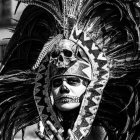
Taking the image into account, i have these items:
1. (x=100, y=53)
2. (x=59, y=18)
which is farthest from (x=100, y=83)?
(x=59, y=18)

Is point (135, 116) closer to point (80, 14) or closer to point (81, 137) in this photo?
Result: point (81, 137)

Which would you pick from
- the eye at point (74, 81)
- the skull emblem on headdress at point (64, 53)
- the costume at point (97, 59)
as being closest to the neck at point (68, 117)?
the costume at point (97, 59)

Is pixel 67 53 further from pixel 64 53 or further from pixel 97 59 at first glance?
pixel 97 59

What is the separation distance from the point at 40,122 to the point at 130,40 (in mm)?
656

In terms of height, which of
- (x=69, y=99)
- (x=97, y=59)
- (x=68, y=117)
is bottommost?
(x=68, y=117)

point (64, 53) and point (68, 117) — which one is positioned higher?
point (64, 53)

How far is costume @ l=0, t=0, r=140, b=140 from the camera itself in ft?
12.2

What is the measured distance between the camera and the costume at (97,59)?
3.73 metres

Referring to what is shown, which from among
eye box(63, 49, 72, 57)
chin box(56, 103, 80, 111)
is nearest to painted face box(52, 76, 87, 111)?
chin box(56, 103, 80, 111)

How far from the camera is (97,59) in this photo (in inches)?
150

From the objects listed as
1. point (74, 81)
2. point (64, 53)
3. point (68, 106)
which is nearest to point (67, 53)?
point (64, 53)

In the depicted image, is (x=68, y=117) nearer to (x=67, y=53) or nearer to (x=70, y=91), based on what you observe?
(x=70, y=91)

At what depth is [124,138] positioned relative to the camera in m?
3.68

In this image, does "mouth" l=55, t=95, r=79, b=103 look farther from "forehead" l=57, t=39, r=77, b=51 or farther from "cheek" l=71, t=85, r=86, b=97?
"forehead" l=57, t=39, r=77, b=51
